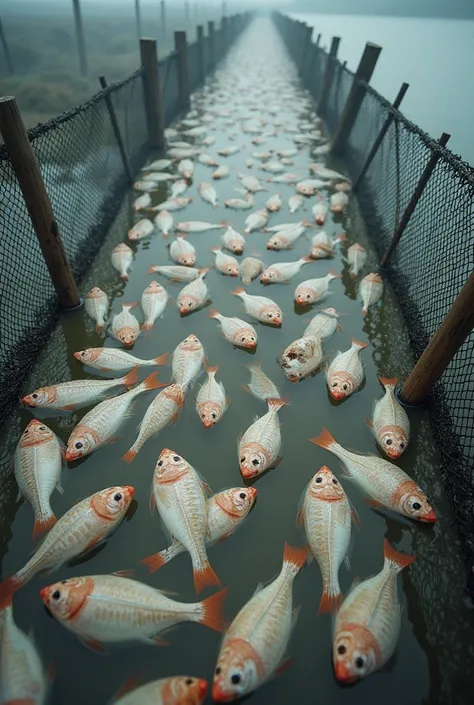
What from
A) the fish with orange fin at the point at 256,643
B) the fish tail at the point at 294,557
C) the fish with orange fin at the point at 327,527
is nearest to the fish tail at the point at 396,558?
the fish with orange fin at the point at 327,527

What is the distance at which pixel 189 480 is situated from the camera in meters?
3.37

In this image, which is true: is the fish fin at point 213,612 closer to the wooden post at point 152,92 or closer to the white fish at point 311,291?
the white fish at point 311,291

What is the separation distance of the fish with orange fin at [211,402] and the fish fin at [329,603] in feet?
5.88

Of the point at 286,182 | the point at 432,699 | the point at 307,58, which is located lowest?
the point at 432,699

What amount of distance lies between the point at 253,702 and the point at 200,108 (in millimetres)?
17081

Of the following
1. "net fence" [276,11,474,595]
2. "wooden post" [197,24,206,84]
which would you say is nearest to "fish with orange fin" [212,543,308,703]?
"net fence" [276,11,474,595]

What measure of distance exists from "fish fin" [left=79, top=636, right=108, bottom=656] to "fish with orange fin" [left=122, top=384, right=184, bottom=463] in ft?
4.73

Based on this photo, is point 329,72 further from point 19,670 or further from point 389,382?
point 19,670

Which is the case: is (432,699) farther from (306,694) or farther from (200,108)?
(200,108)

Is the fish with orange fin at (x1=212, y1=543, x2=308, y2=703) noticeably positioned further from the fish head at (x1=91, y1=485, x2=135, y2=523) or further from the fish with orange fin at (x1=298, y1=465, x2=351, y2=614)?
the fish head at (x1=91, y1=485, x2=135, y2=523)

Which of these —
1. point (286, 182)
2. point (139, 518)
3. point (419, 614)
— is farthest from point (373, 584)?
point (286, 182)

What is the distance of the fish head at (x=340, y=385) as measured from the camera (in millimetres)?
4375

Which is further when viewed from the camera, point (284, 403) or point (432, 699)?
point (284, 403)

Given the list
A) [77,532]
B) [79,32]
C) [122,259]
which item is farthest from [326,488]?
[79,32]
